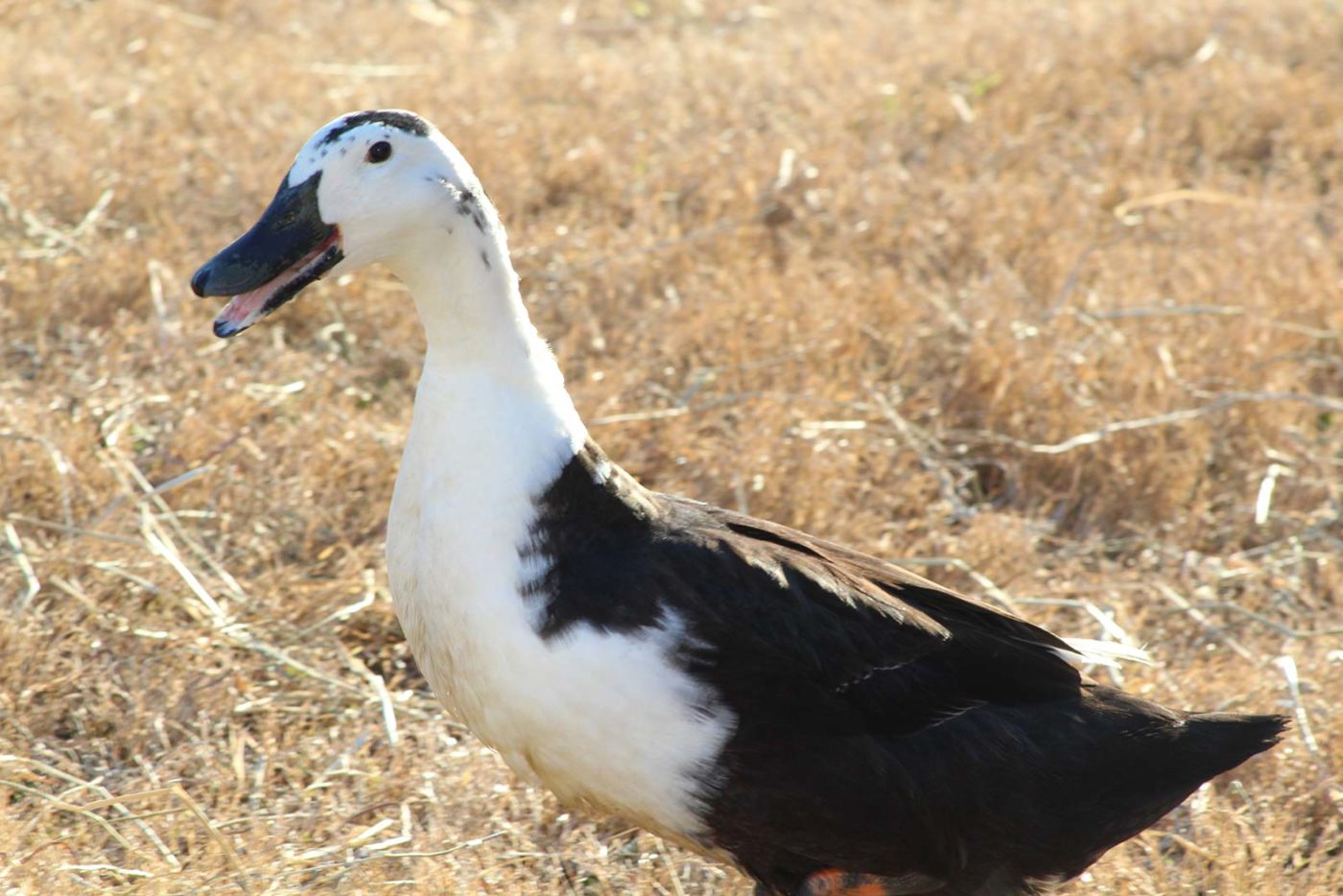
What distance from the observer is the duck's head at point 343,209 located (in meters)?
2.91

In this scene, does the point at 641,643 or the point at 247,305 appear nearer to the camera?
the point at 641,643

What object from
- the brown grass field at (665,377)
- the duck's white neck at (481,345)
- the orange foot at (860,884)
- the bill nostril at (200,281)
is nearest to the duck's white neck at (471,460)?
the duck's white neck at (481,345)

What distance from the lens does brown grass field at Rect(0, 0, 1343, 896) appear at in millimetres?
3559

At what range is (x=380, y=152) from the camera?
115 inches

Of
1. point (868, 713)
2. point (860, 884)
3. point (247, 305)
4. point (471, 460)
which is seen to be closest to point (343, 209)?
point (247, 305)

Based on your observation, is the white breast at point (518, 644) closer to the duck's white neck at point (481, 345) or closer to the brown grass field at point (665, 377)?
the duck's white neck at point (481, 345)

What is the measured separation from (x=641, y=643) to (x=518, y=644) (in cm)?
20

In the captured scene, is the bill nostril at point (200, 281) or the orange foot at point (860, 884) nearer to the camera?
the bill nostril at point (200, 281)

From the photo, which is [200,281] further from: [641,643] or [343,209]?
[641,643]

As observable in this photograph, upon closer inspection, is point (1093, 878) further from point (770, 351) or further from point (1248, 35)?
point (1248, 35)

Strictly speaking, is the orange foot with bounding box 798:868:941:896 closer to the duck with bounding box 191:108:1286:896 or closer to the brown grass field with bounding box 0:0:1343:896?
the duck with bounding box 191:108:1286:896

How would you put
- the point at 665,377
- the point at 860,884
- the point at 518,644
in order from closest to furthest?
the point at 518,644 < the point at 860,884 < the point at 665,377

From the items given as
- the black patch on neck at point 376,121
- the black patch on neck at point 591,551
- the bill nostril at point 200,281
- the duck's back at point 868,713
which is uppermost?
the black patch on neck at point 376,121

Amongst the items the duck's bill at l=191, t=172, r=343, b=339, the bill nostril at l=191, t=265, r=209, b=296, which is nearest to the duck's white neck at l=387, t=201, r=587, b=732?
the duck's bill at l=191, t=172, r=343, b=339
